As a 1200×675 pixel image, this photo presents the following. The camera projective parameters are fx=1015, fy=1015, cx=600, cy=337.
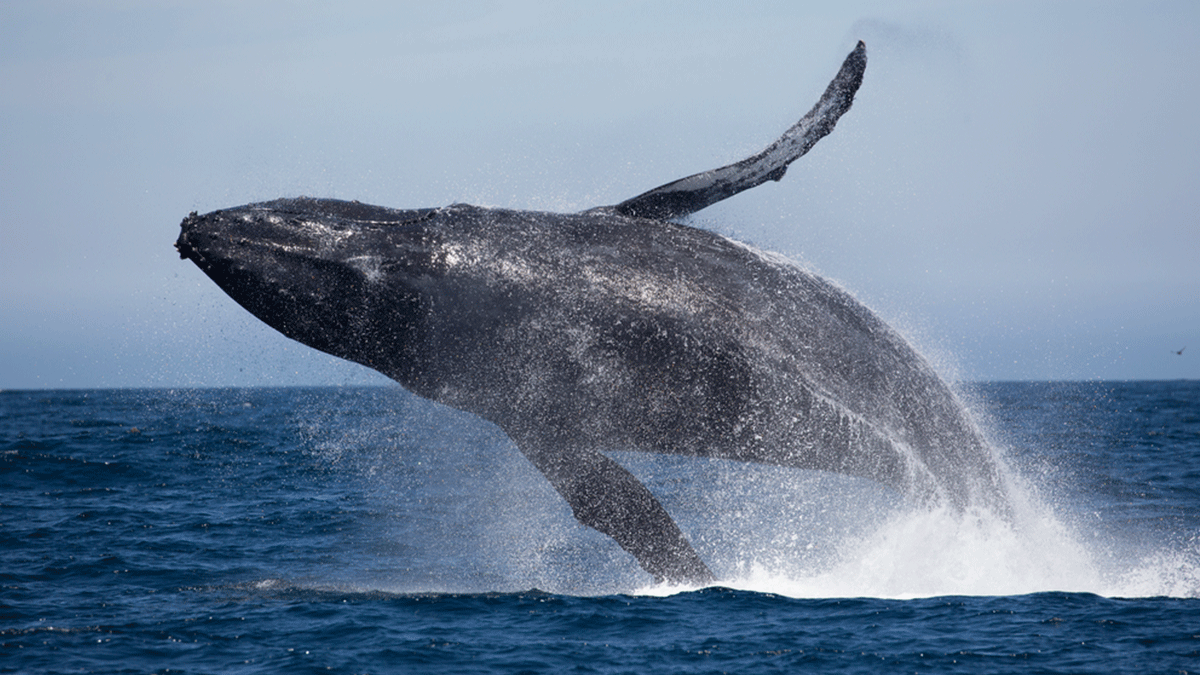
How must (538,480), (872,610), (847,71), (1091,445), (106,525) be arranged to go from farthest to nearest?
(1091,445), (538,480), (106,525), (872,610), (847,71)

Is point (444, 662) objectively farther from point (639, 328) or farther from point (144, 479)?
point (144, 479)

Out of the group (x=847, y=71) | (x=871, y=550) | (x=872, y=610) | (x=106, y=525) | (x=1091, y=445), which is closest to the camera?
(x=847, y=71)

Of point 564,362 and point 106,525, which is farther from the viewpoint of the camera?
point 106,525

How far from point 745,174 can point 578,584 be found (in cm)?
570

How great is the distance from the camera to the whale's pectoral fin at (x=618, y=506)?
9.25 metres

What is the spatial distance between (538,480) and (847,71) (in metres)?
16.2

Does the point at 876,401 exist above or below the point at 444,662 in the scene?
above

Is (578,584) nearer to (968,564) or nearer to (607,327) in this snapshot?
(968,564)

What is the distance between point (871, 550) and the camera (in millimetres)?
12844

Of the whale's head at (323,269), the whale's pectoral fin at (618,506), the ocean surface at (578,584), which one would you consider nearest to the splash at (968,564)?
the ocean surface at (578,584)

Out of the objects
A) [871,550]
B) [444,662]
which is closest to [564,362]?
[444,662]

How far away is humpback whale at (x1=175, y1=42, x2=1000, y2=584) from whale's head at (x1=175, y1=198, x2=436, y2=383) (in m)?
0.01

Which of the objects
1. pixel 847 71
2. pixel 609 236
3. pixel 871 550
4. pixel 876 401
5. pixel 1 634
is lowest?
pixel 1 634

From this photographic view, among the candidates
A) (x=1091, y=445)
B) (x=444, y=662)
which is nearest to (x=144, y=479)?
(x=444, y=662)
